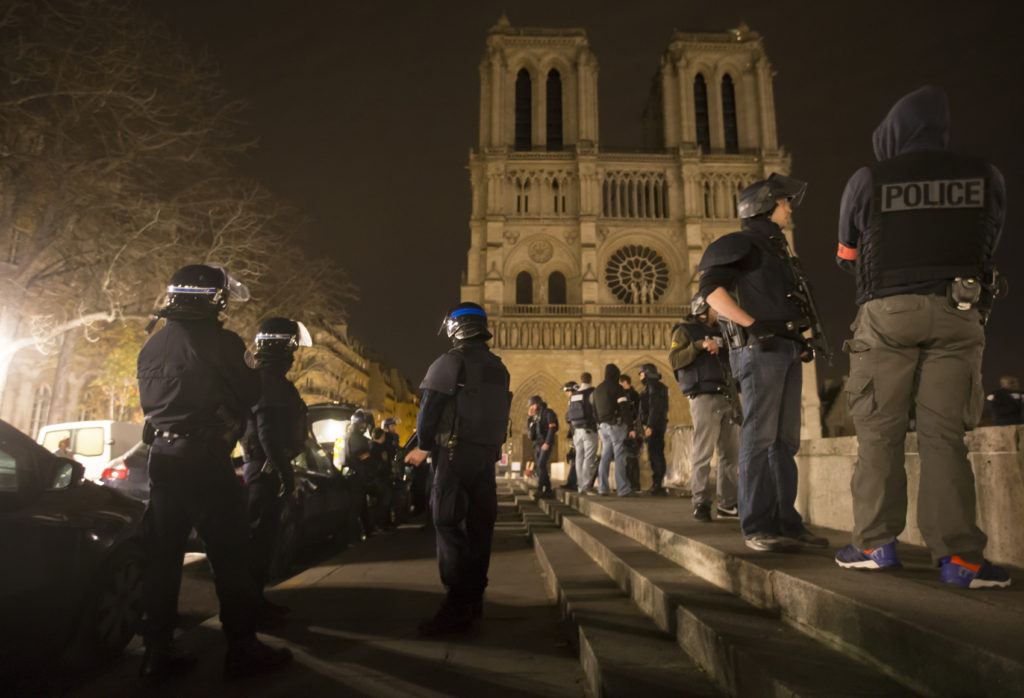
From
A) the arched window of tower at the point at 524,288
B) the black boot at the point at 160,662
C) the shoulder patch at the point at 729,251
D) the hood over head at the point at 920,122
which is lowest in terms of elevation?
the black boot at the point at 160,662

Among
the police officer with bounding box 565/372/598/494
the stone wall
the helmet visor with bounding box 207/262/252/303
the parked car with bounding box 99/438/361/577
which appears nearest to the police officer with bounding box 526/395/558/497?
the police officer with bounding box 565/372/598/494

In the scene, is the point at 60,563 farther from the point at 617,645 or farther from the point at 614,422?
the point at 614,422

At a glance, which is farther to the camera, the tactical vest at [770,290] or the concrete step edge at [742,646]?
the tactical vest at [770,290]

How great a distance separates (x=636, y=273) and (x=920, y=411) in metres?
34.2

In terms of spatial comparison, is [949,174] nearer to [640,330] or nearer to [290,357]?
[290,357]

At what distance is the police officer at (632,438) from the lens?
27.2ft

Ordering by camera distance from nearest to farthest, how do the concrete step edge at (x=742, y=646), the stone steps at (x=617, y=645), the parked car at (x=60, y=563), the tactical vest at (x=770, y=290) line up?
the concrete step edge at (x=742, y=646)
the stone steps at (x=617, y=645)
the parked car at (x=60, y=563)
the tactical vest at (x=770, y=290)

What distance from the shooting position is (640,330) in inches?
1341

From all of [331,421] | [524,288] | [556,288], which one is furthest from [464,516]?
[556,288]

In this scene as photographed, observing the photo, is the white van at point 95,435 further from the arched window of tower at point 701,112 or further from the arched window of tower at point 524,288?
the arched window of tower at point 701,112

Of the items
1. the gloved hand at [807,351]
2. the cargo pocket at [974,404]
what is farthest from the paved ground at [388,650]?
the gloved hand at [807,351]

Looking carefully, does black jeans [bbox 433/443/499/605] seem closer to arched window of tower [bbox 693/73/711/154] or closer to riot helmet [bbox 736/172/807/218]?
riot helmet [bbox 736/172/807/218]


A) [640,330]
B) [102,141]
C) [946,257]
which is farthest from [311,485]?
[640,330]

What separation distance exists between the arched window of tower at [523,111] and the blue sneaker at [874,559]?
3713 cm
